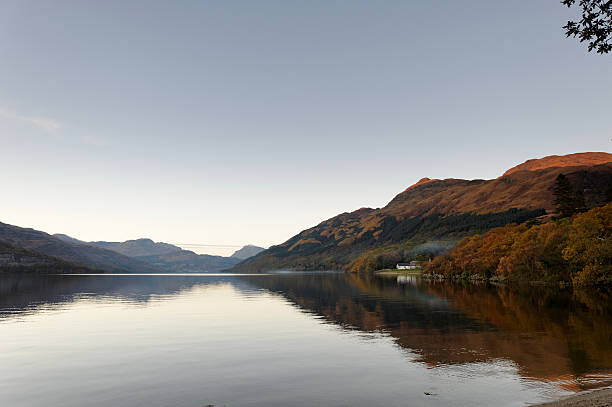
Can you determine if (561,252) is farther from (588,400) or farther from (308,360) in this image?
(588,400)

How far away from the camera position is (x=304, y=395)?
22.6 metres

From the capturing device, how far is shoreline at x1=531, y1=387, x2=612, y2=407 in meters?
17.6

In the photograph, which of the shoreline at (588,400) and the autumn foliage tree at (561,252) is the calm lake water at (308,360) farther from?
the autumn foliage tree at (561,252)

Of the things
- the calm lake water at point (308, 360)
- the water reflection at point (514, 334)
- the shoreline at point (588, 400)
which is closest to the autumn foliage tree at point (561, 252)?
the water reflection at point (514, 334)

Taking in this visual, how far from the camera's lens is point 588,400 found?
731 inches

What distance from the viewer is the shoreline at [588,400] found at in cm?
1758

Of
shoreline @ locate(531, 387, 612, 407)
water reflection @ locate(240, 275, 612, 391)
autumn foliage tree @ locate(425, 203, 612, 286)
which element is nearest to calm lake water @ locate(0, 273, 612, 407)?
water reflection @ locate(240, 275, 612, 391)

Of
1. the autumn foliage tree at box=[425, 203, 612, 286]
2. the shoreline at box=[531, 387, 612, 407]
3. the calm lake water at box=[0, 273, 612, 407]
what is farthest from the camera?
the autumn foliage tree at box=[425, 203, 612, 286]

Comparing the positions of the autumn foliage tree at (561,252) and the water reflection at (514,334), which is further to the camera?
the autumn foliage tree at (561,252)

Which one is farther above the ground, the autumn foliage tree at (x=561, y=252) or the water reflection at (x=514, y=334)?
the autumn foliage tree at (x=561, y=252)

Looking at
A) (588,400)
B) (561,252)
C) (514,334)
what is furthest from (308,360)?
(561,252)

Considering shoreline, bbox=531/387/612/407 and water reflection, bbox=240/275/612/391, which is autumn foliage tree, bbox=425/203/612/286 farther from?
shoreline, bbox=531/387/612/407

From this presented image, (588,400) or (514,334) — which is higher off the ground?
(588,400)

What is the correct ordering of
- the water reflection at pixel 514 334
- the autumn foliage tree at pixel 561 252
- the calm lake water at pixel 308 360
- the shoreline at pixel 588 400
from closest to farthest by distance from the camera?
the shoreline at pixel 588 400
the calm lake water at pixel 308 360
the water reflection at pixel 514 334
the autumn foliage tree at pixel 561 252
